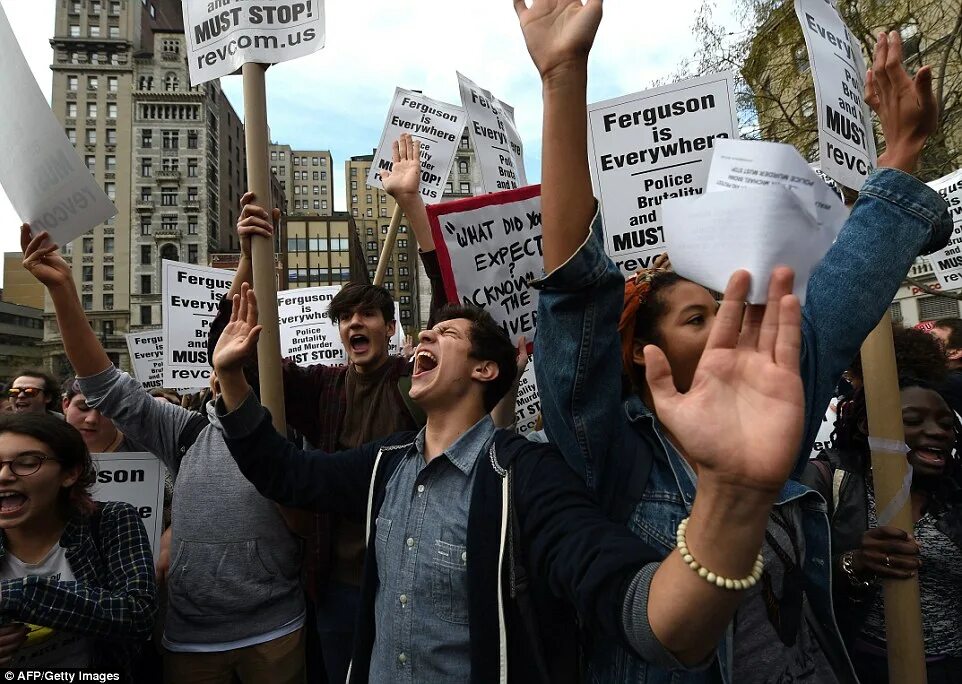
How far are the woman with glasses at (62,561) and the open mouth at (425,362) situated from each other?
1.21 m

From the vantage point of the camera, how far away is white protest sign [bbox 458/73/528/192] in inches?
164


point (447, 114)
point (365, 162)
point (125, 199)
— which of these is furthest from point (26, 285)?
point (447, 114)

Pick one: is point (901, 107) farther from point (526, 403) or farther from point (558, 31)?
point (526, 403)

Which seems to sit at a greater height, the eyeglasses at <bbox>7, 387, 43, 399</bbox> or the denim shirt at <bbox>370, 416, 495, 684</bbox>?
the eyeglasses at <bbox>7, 387, 43, 399</bbox>

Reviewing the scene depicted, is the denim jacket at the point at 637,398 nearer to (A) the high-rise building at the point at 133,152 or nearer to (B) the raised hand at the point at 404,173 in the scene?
(B) the raised hand at the point at 404,173

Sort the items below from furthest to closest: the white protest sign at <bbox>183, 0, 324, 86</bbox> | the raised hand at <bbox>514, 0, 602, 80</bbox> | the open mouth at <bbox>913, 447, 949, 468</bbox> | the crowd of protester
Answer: the white protest sign at <bbox>183, 0, 324, 86</bbox>
the open mouth at <bbox>913, 447, 949, 468</bbox>
the raised hand at <bbox>514, 0, 602, 80</bbox>
the crowd of protester

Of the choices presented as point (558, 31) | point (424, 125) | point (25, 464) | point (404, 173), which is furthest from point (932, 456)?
point (424, 125)

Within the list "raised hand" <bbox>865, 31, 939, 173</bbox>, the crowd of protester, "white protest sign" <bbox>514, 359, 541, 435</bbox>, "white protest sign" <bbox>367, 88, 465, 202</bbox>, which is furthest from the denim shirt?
"white protest sign" <bbox>367, 88, 465, 202</bbox>

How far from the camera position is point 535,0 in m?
1.47

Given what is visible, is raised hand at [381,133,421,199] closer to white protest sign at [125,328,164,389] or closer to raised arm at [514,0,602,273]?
raised arm at [514,0,602,273]

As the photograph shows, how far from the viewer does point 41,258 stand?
8.18ft

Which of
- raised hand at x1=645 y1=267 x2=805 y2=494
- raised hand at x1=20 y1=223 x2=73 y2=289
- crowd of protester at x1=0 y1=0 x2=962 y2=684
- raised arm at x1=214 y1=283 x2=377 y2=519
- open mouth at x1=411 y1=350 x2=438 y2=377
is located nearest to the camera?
raised hand at x1=645 y1=267 x2=805 y2=494

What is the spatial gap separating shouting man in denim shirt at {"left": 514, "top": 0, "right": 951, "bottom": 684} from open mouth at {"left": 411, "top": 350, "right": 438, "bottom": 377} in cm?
71

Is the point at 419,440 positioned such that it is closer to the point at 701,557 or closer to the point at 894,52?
the point at 701,557
